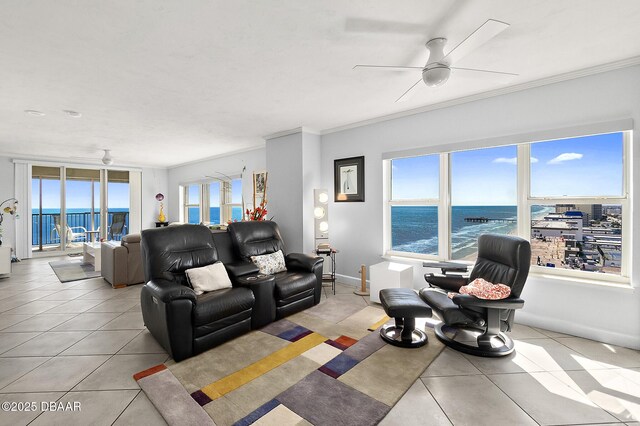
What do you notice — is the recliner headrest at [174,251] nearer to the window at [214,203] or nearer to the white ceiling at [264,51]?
the white ceiling at [264,51]

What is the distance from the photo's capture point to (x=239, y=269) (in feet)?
10.7

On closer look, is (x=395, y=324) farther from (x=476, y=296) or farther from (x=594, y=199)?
(x=594, y=199)

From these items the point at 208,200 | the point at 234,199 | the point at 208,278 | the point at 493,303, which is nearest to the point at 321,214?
the point at 208,278

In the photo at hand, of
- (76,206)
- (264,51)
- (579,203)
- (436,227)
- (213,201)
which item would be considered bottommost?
(436,227)

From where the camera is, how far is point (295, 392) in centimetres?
200

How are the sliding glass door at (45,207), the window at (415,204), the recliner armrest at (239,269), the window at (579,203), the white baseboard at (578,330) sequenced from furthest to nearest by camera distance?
the sliding glass door at (45,207), the window at (415,204), the recliner armrest at (239,269), the window at (579,203), the white baseboard at (578,330)

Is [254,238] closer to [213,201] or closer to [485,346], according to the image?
[485,346]

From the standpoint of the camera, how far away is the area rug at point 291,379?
1.80m

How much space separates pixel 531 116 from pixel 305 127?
118 inches

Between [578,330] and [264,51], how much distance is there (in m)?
3.94

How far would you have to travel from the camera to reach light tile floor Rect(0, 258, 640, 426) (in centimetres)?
180

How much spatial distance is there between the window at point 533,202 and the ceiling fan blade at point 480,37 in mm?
1726

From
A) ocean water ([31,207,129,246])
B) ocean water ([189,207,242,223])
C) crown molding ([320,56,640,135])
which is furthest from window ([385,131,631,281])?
ocean water ([31,207,129,246])

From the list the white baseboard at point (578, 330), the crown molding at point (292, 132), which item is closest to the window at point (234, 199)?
the crown molding at point (292, 132)
